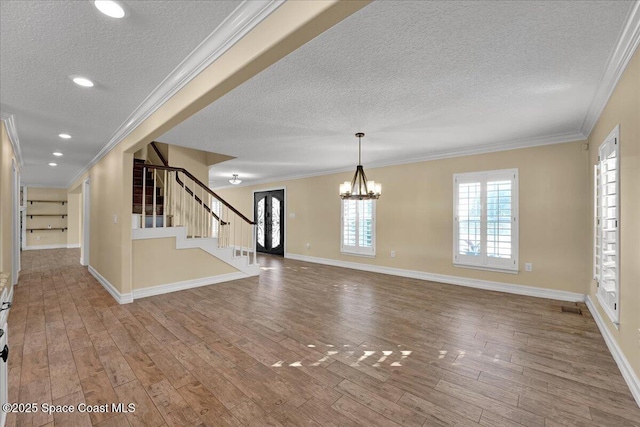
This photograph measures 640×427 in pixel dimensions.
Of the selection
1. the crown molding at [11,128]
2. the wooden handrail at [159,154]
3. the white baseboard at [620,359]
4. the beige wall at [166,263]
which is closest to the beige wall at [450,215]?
the white baseboard at [620,359]

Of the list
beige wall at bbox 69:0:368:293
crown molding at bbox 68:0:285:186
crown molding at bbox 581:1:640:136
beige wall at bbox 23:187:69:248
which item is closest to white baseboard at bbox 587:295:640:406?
crown molding at bbox 581:1:640:136

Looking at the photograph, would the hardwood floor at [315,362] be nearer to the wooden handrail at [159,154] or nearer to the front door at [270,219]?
the wooden handrail at [159,154]

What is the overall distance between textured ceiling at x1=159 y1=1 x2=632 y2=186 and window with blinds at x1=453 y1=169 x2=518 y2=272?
659mm

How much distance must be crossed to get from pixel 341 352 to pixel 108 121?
3860mm

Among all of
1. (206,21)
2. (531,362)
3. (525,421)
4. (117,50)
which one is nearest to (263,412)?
(525,421)

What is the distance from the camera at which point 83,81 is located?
2506 mm

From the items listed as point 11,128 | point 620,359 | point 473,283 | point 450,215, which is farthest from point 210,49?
point 473,283

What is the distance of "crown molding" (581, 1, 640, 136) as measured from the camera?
1.75m

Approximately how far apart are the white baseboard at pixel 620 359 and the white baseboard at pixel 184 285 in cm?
521

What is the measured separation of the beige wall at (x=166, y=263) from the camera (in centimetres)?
434

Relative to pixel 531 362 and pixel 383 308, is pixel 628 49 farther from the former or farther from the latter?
pixel 383 308

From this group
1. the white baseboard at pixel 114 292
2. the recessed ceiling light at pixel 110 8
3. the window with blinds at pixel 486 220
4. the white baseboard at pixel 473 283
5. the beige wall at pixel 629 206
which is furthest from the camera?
the window with blinds at pixel 486 220

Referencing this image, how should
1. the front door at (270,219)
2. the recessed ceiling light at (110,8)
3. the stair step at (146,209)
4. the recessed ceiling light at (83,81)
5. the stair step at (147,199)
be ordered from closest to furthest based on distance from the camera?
the recessed ceiling light at (110,8) → the recessed ceiling light at (83,81) → the stair step at (146,209) → the stair step at (147,199) → the front door at (270,219)

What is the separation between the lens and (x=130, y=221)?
4121 mm
